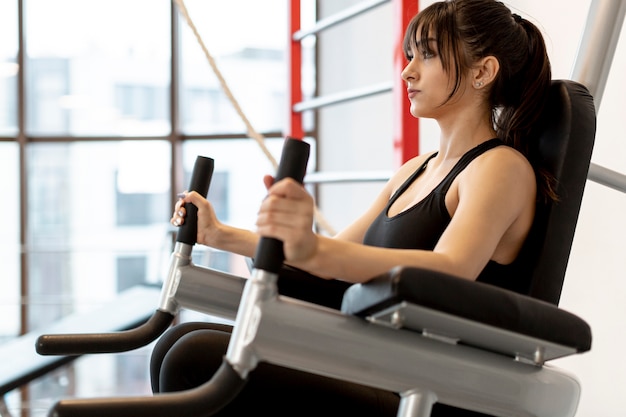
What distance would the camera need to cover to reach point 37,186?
13.9 feet

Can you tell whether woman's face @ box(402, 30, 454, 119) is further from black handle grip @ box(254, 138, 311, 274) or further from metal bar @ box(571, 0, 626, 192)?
black handle grip @ box(254, 138, 311, 274)

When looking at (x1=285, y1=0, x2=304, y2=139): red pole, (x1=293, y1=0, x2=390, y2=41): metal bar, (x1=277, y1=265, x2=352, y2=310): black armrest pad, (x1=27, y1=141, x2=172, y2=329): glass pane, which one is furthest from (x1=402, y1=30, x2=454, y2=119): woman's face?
(x1=27, y1=141, x2=172, y2=329): glass pane

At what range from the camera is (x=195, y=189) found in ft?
4.00

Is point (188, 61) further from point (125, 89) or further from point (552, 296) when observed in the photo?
point (552, 296)

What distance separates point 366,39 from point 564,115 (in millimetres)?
2211

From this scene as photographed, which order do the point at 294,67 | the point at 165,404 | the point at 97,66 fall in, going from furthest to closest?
the point at 97,66
the point at 294,67
the point at 165,404

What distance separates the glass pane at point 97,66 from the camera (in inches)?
166

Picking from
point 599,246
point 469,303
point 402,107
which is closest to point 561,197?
point 469,303

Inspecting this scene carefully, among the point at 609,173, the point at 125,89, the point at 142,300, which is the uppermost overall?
the point at 125,89

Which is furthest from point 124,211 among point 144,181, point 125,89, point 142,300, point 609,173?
point 609,173

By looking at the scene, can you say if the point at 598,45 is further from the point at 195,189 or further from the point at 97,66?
the point at 97,66

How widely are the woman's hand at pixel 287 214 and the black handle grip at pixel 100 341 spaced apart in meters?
0.43

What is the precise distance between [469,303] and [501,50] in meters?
0.53

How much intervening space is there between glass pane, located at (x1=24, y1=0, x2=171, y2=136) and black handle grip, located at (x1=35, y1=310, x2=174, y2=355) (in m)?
3.14
